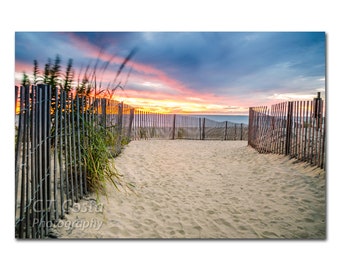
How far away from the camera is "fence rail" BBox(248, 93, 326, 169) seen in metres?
3.42

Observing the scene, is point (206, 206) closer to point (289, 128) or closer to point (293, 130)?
point (293, 130)

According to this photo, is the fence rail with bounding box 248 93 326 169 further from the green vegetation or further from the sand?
the green vegetation

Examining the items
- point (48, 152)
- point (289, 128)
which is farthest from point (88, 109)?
point (289, 128)

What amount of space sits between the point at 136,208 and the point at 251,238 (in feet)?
4.33

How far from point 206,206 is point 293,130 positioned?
2801 mm

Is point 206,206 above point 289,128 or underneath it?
underneath

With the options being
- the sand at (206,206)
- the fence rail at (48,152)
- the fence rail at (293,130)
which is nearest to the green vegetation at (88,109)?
the fence rail at (48,152)

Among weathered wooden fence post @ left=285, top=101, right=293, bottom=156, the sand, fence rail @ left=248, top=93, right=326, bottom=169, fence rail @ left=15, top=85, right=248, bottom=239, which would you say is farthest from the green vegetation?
weathered wooden fence post @ left=285, top=101, right=293, bottom=156

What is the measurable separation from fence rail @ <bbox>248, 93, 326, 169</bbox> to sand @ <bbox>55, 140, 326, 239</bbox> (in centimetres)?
29

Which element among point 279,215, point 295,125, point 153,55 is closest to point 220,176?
point 279,215

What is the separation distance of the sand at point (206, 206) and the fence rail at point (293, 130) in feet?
0.94

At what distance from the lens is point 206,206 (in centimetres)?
288
